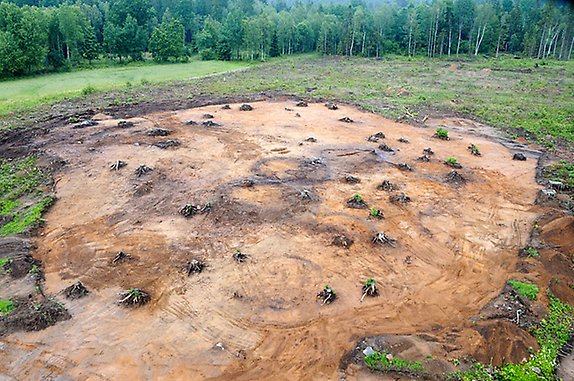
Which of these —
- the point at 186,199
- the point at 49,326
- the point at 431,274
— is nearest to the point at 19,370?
the point at 49,326

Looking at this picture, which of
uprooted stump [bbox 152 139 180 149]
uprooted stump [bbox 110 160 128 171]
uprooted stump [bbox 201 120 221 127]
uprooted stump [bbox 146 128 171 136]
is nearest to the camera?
uprooted stump [bbox 110 160 128 171]

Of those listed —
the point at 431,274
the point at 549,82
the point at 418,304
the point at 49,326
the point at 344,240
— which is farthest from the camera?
the point at 549,82

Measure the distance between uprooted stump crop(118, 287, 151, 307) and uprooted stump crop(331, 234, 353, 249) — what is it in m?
5.61

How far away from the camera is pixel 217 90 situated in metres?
34.5

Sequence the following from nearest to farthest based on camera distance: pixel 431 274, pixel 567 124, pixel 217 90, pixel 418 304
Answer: pixel 418 304
pixel 431 274
pixel 567 124
pixel 217 90

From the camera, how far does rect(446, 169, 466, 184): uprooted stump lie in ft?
57.2

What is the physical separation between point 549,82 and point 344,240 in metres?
34.5

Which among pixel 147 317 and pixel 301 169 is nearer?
pixel 147 317

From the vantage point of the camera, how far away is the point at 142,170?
1739 cm

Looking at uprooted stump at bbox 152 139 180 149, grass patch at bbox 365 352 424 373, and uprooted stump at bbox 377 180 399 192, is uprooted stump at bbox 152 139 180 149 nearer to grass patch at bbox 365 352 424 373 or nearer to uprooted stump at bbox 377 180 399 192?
uprooted stump at bbox 377 180 399 192

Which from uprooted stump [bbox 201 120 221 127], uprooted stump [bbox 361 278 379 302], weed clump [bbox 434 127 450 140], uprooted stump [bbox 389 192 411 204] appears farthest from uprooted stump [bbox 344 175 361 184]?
uprooted stump [bbox 201 120 221 127]

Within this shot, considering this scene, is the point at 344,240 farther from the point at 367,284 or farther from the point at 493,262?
the point at 493,262

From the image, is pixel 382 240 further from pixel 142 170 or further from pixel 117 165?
pixel 117 165

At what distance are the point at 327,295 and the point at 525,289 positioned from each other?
17.3ft
